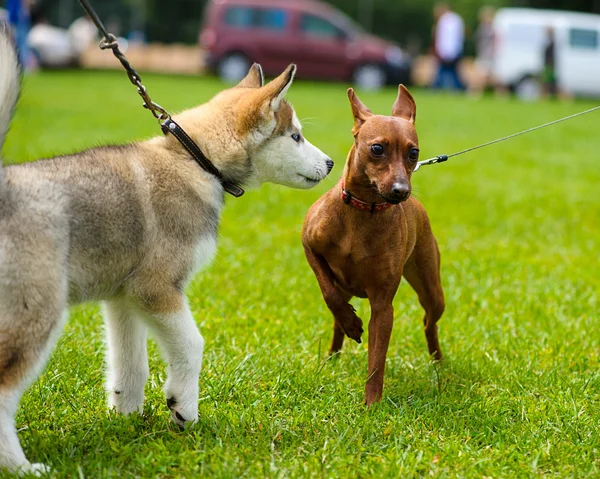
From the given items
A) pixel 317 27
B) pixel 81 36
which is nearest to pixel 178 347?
pixel 317 27

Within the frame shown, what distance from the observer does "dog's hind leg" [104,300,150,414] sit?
3.44 metres

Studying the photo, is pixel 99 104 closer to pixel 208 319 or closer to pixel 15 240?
pixel 208 319

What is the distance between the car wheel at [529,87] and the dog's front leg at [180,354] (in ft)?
82.0

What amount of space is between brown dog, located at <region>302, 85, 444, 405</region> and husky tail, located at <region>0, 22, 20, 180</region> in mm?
1452

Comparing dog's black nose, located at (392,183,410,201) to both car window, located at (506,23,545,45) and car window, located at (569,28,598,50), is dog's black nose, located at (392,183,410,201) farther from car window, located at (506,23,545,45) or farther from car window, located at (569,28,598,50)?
car window, located at (569,28,598,50)

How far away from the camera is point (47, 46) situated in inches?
1051

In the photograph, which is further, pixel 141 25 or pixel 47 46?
pixel 141 25

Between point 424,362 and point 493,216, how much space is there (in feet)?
13.0

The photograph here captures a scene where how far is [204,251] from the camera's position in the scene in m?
3.27

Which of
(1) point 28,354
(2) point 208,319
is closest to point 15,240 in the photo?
(1) point 28,354

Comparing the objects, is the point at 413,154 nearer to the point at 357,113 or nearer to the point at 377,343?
the point at 357,113

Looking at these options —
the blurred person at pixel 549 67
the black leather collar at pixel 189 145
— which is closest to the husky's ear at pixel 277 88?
the black leather collar at pixel 189 145

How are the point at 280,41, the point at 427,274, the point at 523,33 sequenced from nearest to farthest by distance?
1. the point at 427,274
2. the point at 280,41
3. the point at 523,33

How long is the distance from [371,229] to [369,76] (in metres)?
23.3
